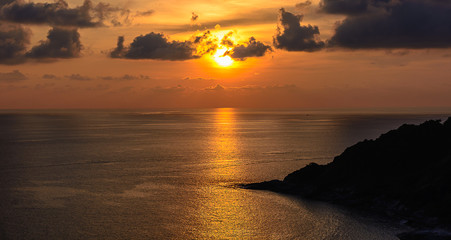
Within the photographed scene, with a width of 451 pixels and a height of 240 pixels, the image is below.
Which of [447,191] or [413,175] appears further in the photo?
[413,175]

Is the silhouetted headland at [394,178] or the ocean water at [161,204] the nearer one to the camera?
the ocean water at [161,204]

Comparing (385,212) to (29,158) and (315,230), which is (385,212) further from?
(29,158)

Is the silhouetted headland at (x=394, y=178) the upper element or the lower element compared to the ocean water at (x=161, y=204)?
upper

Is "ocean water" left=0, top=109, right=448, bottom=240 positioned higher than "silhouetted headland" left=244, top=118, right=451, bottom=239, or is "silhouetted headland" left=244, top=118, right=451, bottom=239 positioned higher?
"silhouetted headland" left=244, top=118, right=451, bottom=239

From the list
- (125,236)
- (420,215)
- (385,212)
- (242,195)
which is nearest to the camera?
(125,236)

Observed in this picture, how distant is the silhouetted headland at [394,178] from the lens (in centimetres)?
4734

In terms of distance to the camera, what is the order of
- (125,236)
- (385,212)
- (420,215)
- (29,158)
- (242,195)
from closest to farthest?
1. (125,236)
2. (420,215)
3. (385,212)
4. (242,195)
5. (29,158)

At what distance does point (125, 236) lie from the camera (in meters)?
43.5

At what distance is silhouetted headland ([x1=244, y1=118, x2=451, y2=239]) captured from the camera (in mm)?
47344

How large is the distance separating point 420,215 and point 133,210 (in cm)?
→ 3350

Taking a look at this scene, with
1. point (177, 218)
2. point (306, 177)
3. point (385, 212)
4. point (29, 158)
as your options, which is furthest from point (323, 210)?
point (29, 158)

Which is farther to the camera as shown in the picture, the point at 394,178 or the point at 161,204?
the point at 161,204

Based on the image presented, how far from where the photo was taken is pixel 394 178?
5459 centimetres

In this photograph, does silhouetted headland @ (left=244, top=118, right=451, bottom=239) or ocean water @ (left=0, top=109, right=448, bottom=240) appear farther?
silhouetted headland @ (left=244, top=118, right=451, bottom=239)
